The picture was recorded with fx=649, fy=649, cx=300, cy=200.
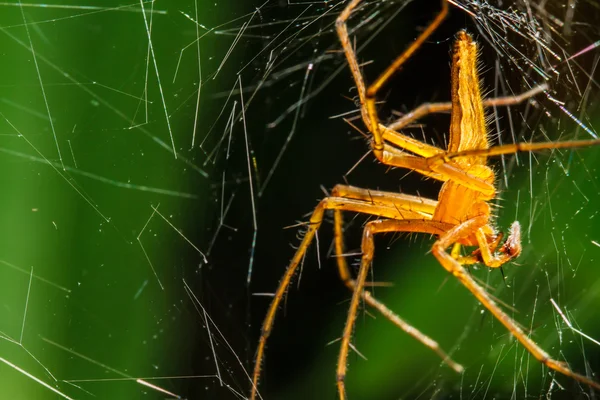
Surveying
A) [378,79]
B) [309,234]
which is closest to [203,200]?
[309,234]

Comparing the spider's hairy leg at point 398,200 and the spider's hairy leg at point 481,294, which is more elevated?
the spider's hairy leg at point 398,200

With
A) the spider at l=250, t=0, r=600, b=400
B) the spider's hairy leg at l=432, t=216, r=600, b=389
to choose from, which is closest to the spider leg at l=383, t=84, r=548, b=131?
the spider at l=250, t=0, r=600, b=400

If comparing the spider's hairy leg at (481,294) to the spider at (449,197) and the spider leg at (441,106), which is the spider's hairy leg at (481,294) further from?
the spider leg at (441,106)

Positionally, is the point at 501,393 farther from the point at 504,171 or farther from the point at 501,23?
the point at 501,23

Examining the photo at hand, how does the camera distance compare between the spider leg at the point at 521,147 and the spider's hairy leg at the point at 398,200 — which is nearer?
the spider leg at the point at 521,147

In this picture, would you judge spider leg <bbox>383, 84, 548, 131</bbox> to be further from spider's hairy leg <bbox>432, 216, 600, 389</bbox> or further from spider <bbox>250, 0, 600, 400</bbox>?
spider's hairy leg <bbox>432, 216, 600, 389</bbox>

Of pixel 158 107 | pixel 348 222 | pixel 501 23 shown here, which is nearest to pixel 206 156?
pixel 158 107

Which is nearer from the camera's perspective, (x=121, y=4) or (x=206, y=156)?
(x=121, y=4)

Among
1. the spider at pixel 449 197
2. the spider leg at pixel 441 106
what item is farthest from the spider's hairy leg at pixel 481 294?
the spider leg at pixel 441 106
